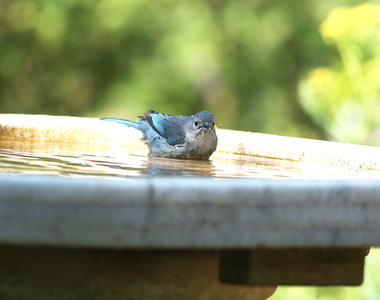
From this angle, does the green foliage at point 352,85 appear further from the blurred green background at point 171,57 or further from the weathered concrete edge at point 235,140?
the weathered concrete edge at point 235,140

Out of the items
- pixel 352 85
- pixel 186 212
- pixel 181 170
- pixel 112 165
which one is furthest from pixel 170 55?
pixel 186 212

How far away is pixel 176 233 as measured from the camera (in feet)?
3.26

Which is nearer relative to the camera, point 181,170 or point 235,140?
point 181,170

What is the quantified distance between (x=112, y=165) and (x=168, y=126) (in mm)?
1158

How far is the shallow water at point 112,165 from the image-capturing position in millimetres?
1736

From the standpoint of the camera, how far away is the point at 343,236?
109cm

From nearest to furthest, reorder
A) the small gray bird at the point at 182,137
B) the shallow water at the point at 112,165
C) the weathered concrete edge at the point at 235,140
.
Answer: the shallow water at the point at 112,165
the weathered concrete edge at the point at 235,140
the small gray bird at the point at 182,137

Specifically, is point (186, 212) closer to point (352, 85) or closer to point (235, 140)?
point (235, 140)

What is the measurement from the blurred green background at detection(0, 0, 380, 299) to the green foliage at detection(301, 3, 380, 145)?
172cm

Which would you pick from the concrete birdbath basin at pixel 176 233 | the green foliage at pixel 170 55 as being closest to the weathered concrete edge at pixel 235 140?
the concrete birdbath basin at pixel 176 233

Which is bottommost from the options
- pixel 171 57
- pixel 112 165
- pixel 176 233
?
pixel 176 233

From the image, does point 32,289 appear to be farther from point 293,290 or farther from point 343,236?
point 293,290

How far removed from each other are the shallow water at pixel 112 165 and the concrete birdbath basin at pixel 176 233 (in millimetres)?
38

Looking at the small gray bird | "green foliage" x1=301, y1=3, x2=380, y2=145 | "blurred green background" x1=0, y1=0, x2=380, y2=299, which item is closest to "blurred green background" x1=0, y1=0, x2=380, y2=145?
"blurred green background" x1=0, y1=0, x2=380, y2=299
